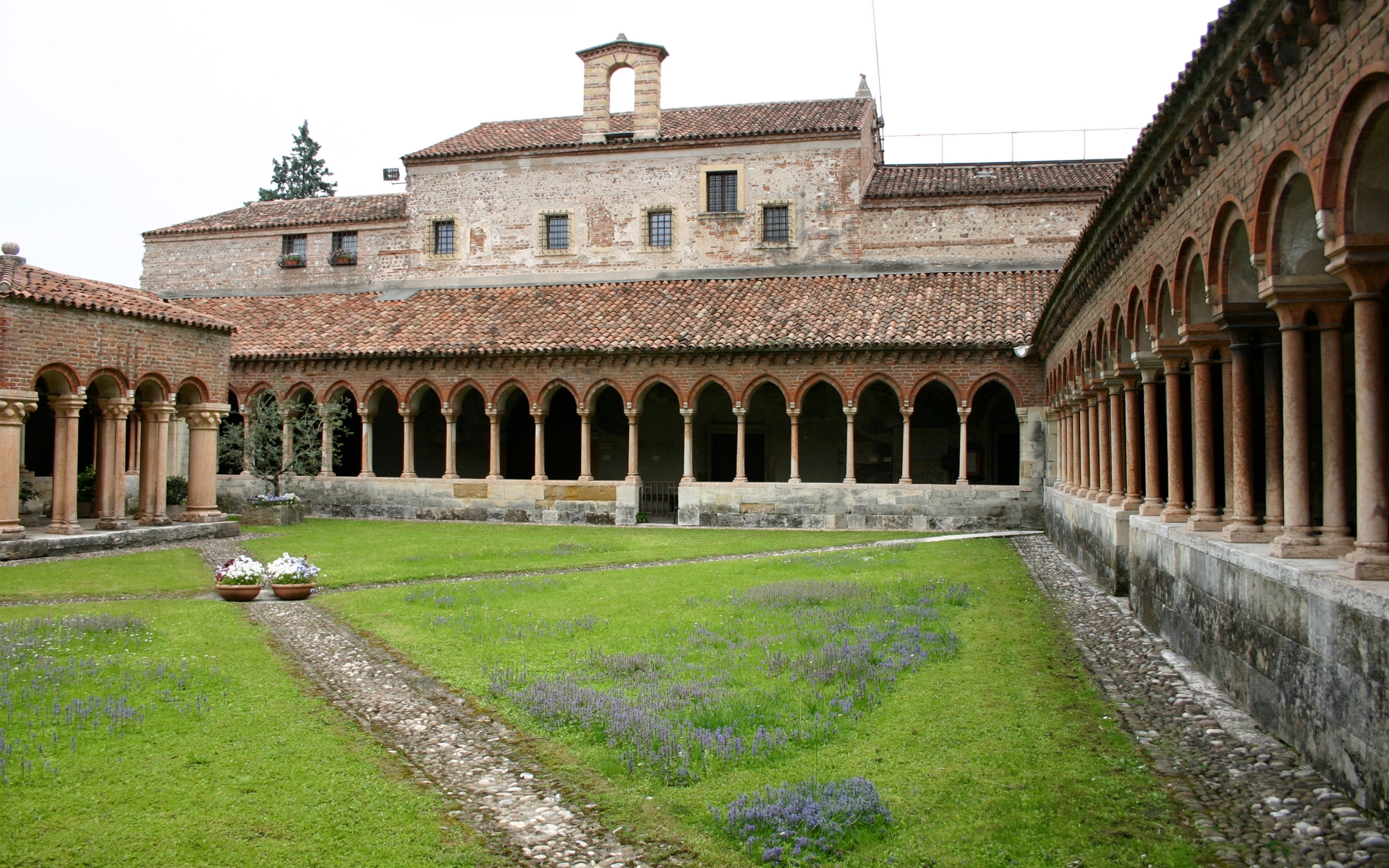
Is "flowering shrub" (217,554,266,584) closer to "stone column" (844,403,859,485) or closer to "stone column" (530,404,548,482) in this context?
"stone column" (530,404,548,482)

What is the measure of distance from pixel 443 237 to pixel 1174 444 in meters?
23.8

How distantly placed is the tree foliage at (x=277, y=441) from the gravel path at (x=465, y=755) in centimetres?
1670

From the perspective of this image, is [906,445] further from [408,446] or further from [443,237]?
[443,237]

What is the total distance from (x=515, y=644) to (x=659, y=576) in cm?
515

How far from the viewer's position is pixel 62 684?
782cm

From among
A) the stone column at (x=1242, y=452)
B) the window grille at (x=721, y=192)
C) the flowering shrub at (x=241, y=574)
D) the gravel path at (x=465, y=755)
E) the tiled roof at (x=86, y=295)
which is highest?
the window grille at (x=721, y=192)

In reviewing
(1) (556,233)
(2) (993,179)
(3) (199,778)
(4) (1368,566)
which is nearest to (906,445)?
(2) (993,179)

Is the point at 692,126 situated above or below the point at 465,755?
above

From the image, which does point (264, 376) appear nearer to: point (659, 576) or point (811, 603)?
point (659, 576)

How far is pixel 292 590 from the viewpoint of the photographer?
12.7m

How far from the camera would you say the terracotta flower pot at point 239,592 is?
41.1 ft

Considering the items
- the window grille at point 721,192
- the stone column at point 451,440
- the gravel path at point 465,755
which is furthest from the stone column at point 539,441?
the gravel path at point 465,755

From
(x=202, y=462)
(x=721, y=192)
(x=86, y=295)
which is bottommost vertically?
(x=202, y=462)

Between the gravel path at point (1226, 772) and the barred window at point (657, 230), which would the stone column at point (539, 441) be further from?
the gravel path at point (1226, 772)
